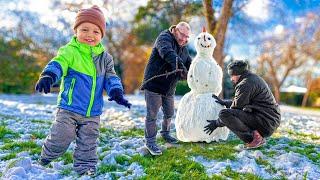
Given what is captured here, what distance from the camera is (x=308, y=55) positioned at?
2742cm

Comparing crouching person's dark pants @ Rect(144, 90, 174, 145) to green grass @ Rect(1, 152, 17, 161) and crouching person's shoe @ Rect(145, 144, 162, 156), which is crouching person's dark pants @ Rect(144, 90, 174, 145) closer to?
crouching person's shoe @ Rect(145, 144, 162, 156)

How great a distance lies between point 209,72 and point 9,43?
2063cm

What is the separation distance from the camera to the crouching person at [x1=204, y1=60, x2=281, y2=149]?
16.3ft

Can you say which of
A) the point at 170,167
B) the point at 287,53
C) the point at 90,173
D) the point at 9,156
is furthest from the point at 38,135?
the point at 287,53

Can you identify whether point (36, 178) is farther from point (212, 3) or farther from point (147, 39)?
point (147, 39)

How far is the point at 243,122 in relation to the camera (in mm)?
5051

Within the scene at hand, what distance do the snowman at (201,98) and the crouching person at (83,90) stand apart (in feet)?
5.46

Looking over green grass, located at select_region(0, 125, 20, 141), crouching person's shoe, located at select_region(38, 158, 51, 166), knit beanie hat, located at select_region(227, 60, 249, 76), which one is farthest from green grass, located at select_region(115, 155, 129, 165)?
green grass, located at select_region(0, 125, 20, 141)

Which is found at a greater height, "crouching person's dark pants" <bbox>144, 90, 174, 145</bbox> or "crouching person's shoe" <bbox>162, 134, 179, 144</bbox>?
"crouching person's dark pants" <bbox>144, 90, 174, 145</bbox>

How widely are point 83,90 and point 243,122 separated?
2.09 meters

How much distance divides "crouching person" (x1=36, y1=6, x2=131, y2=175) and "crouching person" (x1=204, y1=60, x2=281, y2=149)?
5.51 feet

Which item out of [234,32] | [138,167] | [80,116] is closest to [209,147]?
[138,167]

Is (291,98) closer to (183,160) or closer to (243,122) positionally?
(243,122)

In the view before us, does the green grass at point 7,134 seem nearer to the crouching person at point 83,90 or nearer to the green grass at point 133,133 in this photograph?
the green grass at point 133,133
